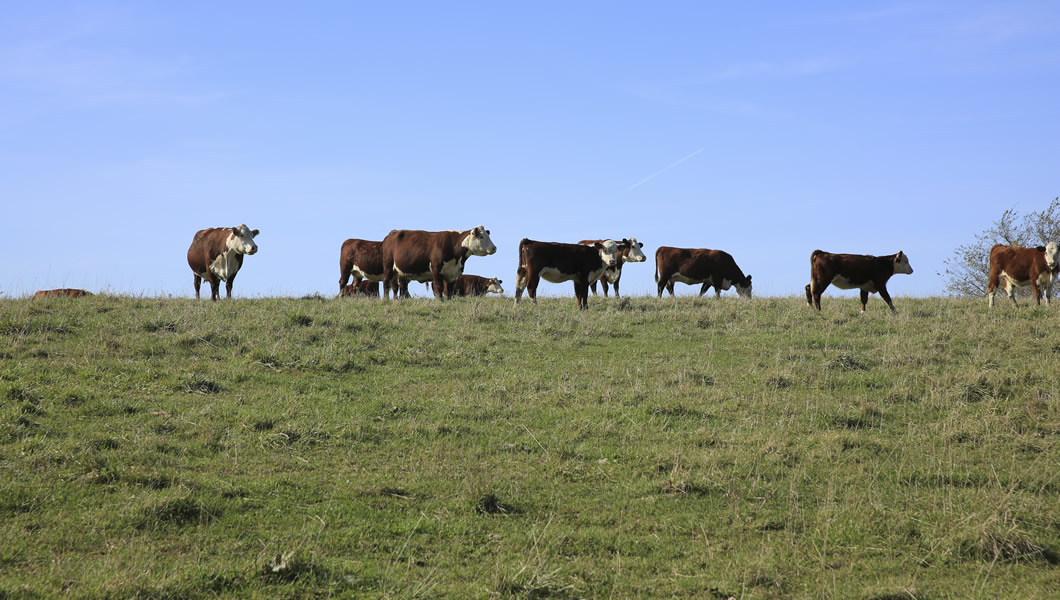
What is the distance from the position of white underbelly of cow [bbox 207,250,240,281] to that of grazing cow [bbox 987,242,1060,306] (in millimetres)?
18801

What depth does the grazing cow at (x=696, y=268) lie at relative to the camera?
97.0 ft

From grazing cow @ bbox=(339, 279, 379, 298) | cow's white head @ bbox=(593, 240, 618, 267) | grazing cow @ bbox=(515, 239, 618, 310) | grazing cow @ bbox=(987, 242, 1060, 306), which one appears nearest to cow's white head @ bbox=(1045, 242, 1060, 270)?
grazing cow @ bbox=(987, 242, 1060, 306)

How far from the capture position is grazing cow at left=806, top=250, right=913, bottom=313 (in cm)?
2103

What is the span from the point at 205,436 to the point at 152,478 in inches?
64.0

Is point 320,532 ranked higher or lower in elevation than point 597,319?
lower

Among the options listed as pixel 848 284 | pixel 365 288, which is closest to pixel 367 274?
pixel 365 288

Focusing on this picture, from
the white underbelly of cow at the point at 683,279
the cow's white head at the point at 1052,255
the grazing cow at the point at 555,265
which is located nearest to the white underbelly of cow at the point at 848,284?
the cow's white head at the point at 1052,255

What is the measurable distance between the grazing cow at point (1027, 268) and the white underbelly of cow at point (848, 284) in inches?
119

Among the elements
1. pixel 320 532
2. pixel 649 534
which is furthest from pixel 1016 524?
pixel 320 532

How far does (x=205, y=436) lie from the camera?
34.0ft

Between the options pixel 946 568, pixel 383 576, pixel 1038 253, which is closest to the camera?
pixel 383 576

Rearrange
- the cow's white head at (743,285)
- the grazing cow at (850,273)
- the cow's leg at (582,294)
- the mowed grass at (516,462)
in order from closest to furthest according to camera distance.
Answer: the mowed grass at (516,462) < the grazing cow at (850,273) < the cow's leg at (582,294) < the cow's white head at (743,285)

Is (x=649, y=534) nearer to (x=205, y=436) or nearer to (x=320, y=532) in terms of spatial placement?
(x=320, y=532)

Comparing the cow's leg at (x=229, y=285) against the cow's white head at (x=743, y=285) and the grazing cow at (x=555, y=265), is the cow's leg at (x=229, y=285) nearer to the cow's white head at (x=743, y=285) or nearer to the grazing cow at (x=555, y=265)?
the grazing cow at (x=555, y=265)
